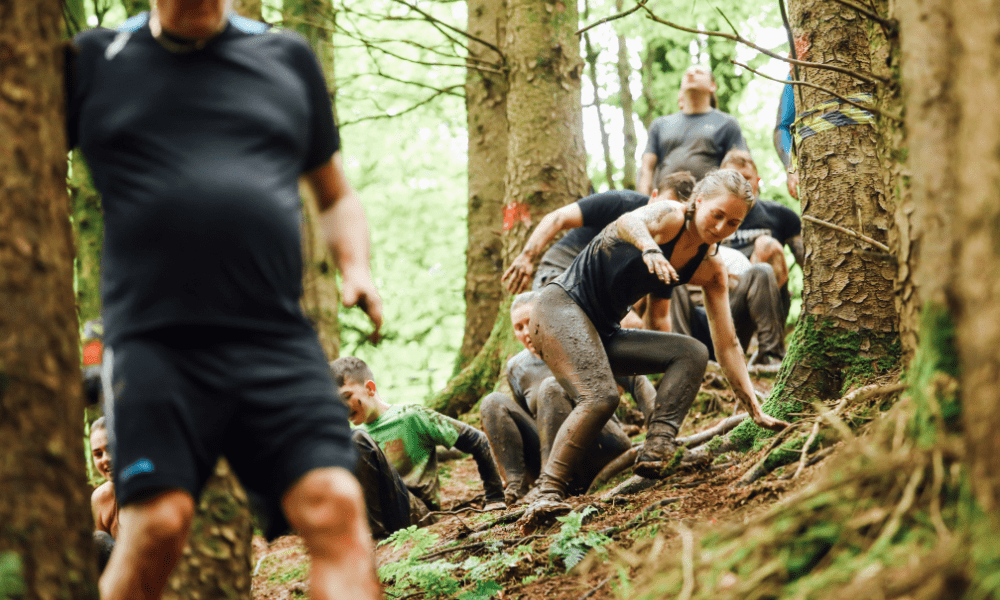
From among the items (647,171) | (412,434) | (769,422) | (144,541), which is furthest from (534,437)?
(144,541)

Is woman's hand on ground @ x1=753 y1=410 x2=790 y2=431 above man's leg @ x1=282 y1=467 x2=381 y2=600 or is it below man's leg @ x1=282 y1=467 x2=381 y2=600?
below

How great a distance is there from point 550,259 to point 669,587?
4476 millimetres

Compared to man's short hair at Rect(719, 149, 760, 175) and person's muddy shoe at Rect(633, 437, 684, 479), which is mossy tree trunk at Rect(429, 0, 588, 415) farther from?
person's muddy shoe at Rect(633, 437, 684, 479)

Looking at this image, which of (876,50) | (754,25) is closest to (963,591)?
(876,50)

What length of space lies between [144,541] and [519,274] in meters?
3.59

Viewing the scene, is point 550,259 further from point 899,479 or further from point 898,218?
point 899,479

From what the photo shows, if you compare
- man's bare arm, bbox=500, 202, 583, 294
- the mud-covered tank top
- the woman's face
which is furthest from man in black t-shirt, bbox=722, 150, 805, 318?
the woman's face

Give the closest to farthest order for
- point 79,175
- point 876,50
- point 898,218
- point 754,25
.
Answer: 1. point 898,218
2. point 876,50
3. point 79,175
4. point 754,25

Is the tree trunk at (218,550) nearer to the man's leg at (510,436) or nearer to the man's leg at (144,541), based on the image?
the man's leg at (144,541)

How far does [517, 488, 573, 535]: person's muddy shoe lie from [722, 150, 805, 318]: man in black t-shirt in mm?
4328

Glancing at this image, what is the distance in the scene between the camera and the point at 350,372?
5391 mm

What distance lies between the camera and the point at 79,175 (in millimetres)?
7605

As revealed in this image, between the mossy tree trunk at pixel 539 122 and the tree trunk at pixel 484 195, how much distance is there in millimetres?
1328

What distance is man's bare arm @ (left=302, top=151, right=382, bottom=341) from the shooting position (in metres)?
2.31
